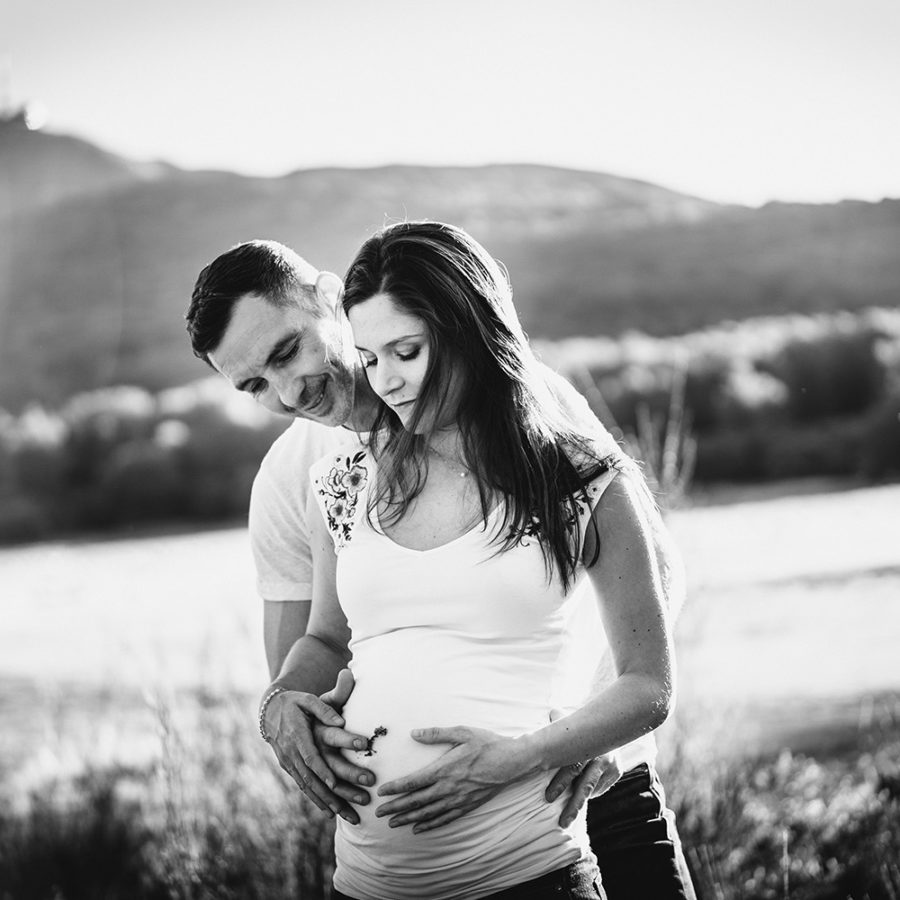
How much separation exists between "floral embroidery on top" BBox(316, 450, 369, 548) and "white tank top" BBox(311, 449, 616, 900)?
5 centimetres

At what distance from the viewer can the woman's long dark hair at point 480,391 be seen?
1490 millimetres

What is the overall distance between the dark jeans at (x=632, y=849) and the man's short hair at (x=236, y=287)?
38.0 inches

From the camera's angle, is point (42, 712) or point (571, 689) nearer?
point (571, 689)

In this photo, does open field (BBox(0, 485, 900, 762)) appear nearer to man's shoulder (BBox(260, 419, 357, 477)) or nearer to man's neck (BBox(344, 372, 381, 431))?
man's shoulder (BBox(260, 419, 357, 477))

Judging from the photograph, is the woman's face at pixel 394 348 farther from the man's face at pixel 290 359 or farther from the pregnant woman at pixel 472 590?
the man's face at pixel 290 359

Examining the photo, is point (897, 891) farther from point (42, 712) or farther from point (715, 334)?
point (715, 334)

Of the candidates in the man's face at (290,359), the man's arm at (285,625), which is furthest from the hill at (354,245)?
the man's arm at (285,625)

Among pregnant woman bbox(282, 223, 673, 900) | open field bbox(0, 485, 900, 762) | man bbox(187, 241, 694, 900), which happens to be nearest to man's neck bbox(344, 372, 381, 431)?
man bbox(187, 241, 694, 900)

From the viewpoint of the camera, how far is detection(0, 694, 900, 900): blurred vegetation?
2992mm

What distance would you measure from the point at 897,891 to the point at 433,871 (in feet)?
5.85

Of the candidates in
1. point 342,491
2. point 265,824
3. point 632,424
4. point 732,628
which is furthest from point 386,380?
point 632,424

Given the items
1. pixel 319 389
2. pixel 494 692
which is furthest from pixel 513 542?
pixel 319 389

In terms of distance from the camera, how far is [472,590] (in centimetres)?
144

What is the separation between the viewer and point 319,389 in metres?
1.87
